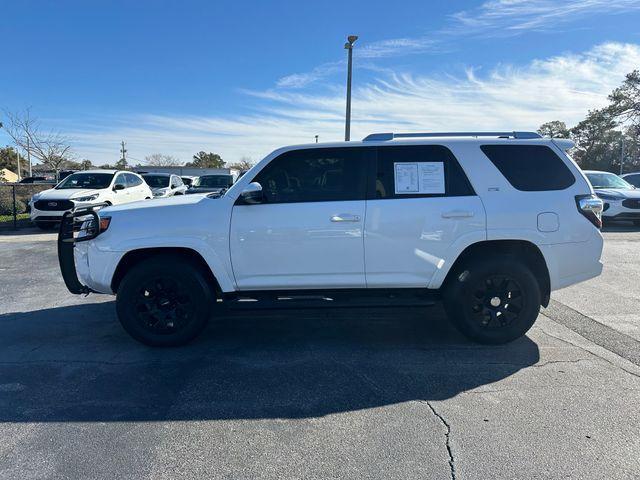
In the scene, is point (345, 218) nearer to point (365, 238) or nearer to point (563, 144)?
point (365, 238)

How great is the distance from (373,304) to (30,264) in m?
7.28

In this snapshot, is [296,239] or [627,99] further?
[627,99]

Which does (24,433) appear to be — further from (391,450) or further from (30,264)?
(30,264)

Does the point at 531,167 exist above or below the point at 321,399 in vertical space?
above

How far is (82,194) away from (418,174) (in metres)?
11.3

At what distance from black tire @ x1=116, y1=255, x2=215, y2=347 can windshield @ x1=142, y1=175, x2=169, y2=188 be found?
15580mm

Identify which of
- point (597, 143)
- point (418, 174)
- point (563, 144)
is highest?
point (597, 143)

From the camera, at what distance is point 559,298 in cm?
631

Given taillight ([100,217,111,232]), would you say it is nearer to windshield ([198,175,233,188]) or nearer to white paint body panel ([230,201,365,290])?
white paint body panel ([230,201,365,290])

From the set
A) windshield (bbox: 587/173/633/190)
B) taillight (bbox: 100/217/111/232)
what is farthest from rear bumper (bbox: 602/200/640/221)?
taillight (bbox: 100/217/111/232)

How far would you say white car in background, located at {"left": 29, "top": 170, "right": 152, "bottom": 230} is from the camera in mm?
12719

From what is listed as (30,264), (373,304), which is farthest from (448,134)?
(30,264)

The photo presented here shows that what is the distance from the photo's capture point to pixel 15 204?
15000mm

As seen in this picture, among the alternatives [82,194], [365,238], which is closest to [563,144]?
[365,238]
